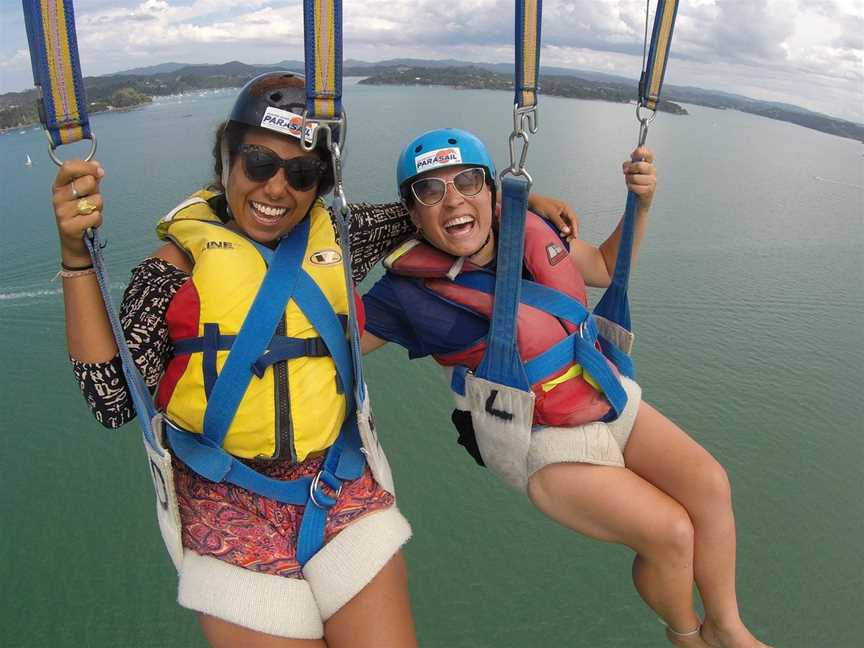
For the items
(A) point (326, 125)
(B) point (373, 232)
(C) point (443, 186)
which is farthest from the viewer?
(B) point (373, 232)

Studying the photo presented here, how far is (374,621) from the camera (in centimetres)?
174

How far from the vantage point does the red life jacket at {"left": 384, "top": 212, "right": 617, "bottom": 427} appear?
6.71 ft

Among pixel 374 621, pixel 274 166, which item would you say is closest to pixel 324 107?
pixel 274 166

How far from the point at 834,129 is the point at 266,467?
5423 cm

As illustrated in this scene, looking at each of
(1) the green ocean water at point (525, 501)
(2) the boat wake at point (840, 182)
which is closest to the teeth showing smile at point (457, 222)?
(1) the green ocean water at point (525, 501)

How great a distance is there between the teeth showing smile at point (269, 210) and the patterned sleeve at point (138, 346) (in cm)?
30

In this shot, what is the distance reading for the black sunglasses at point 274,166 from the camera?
1.73 meters

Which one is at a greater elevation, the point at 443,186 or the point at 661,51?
the point at 661,51

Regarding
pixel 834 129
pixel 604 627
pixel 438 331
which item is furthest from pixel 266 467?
pixel 834 129

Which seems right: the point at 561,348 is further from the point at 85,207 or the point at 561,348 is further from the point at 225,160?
the point at 85,207

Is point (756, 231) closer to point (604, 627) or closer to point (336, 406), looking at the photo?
point (604, 627)

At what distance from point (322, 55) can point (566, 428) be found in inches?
54.5

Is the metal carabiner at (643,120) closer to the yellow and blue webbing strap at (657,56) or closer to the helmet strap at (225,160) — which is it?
the yellow and blue webbing strap at (657,56)

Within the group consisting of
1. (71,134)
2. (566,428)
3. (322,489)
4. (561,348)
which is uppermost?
(71,134)
